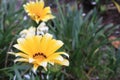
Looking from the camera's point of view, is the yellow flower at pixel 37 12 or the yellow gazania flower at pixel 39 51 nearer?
the yellow gazania flower at pixel 39 51

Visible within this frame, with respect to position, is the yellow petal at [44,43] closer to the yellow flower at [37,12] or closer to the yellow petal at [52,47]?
the yellow petal at [52,47]

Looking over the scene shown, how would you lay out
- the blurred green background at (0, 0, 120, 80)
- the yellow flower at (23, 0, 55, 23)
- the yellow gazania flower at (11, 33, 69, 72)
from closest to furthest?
the yellow gazania flower at (11, 33, 69, 72) < the yellow flower at (23, 0, 55, 23) < the blurred green background at (0, 0, 120, 80)

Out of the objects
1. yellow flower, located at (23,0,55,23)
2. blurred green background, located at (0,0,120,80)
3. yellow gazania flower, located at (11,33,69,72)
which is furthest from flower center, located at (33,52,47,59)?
blurred green background, located at (0,0,120,80)

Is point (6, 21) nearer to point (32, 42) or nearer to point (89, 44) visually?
point (89, 44)

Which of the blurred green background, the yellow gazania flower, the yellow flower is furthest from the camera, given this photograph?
the blurred green background

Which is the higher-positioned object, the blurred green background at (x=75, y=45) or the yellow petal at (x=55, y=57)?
the yellow petal at (x=55, y=57)

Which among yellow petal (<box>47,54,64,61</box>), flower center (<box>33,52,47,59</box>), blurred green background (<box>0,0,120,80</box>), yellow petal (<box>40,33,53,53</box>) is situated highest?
yellow petal (<box>40,33,53,53</box>)

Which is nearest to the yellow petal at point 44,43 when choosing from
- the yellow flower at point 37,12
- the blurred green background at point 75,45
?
the yellow flower at point 37,12

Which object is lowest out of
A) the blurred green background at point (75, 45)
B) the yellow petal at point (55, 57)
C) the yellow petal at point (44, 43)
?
the blurred green background at point (75, 45)

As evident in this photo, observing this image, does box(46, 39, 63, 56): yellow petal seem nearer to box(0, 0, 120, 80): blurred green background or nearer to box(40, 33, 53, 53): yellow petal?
box(40, 33, 53, 53): yellow petal
